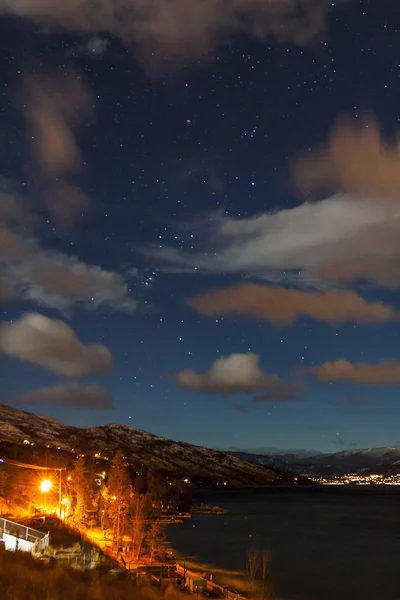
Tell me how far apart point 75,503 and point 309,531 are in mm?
56833

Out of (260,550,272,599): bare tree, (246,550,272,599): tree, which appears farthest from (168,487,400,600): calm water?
(246,550,272,599): tree

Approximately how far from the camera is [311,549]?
8462 centimetres

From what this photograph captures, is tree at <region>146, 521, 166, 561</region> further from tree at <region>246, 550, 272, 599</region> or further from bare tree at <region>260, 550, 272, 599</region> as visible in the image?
bare tree at <region>260, 550, 272, 599</region>

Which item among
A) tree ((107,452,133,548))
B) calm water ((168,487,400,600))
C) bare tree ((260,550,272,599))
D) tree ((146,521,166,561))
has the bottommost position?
calm water ((168,487,400,600))

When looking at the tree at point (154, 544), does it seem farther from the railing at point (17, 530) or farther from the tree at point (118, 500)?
the railing at point (17, 530)

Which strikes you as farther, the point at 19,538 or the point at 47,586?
the point at 19,538

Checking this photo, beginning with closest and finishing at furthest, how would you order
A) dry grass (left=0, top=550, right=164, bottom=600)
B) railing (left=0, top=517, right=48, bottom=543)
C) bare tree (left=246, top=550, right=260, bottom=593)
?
dry grass (left=0, top=550, right=164, bottom=600)
railing (left=0, top=517, right=48, bottom=543)
bare tree (left=246, top=550, right=260, bottom=593)

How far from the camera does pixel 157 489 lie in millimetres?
130250

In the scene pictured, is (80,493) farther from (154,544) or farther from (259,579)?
(259,579)

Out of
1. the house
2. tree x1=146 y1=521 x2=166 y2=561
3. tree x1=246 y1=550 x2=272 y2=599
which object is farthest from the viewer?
tree x1=146 y1=521 x2=166 y2=561

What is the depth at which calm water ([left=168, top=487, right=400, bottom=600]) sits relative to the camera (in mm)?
58312

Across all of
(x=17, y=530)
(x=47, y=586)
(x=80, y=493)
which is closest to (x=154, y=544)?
(x=80, y=493)

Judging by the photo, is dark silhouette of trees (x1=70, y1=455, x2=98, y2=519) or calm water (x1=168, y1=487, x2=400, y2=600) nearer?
calm water (x1=168, y1=487, x2=400, y2=600)

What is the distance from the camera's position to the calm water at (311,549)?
5831 centimetres
